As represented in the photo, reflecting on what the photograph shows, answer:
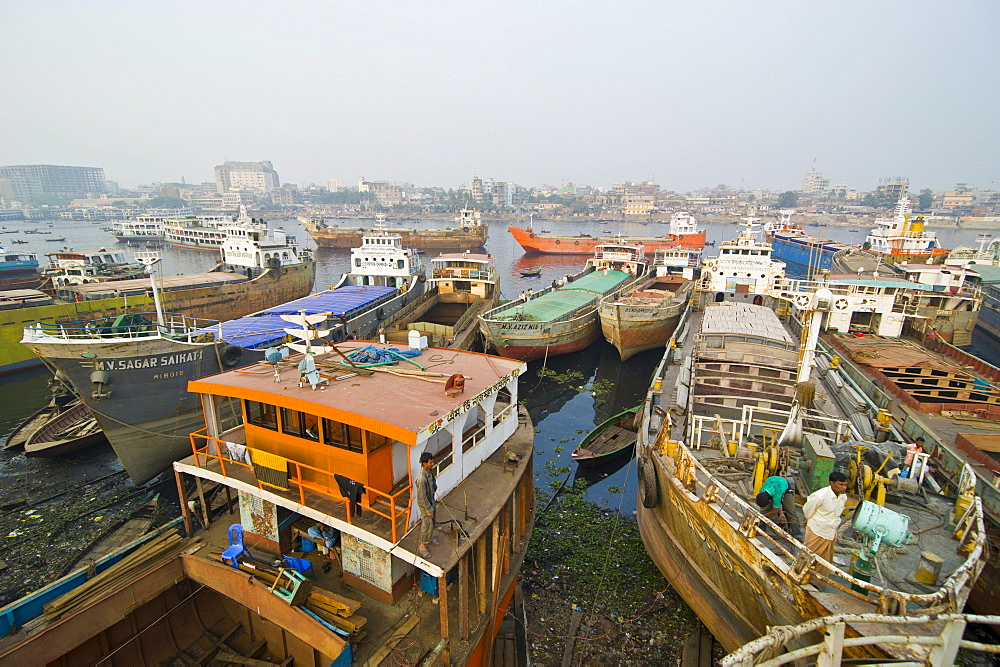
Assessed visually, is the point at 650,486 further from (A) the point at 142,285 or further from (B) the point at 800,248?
(B) the point at 800,248

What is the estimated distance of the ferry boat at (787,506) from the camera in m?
6.58

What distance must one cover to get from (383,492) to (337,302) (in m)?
20.9

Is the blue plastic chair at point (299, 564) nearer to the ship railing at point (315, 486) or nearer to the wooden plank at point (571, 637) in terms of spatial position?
the ship railing at point (315, 486)

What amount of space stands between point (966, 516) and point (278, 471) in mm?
11900

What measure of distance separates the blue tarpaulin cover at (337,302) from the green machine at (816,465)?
66.9ft

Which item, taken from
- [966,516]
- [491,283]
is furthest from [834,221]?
[966,516]

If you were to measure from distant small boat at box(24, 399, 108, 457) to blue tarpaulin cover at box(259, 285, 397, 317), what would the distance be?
27.5 feet

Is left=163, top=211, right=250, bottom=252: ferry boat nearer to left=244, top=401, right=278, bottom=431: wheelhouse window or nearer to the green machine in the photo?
left=244, top=401, right=278, bottom=431: wheelhouse window

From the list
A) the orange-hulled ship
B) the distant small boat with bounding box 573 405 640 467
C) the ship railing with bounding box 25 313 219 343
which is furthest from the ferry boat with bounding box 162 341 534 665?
the orange-hulled ship

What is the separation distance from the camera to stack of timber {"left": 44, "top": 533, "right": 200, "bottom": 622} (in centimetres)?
795

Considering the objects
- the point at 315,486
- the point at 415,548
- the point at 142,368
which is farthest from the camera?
the point at 142,368

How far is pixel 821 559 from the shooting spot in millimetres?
6367

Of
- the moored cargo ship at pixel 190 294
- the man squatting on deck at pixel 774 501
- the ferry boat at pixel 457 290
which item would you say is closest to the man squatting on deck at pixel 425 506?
the man squatting on deck at pixel 774 501

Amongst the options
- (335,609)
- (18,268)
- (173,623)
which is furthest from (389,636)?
(18,268)
